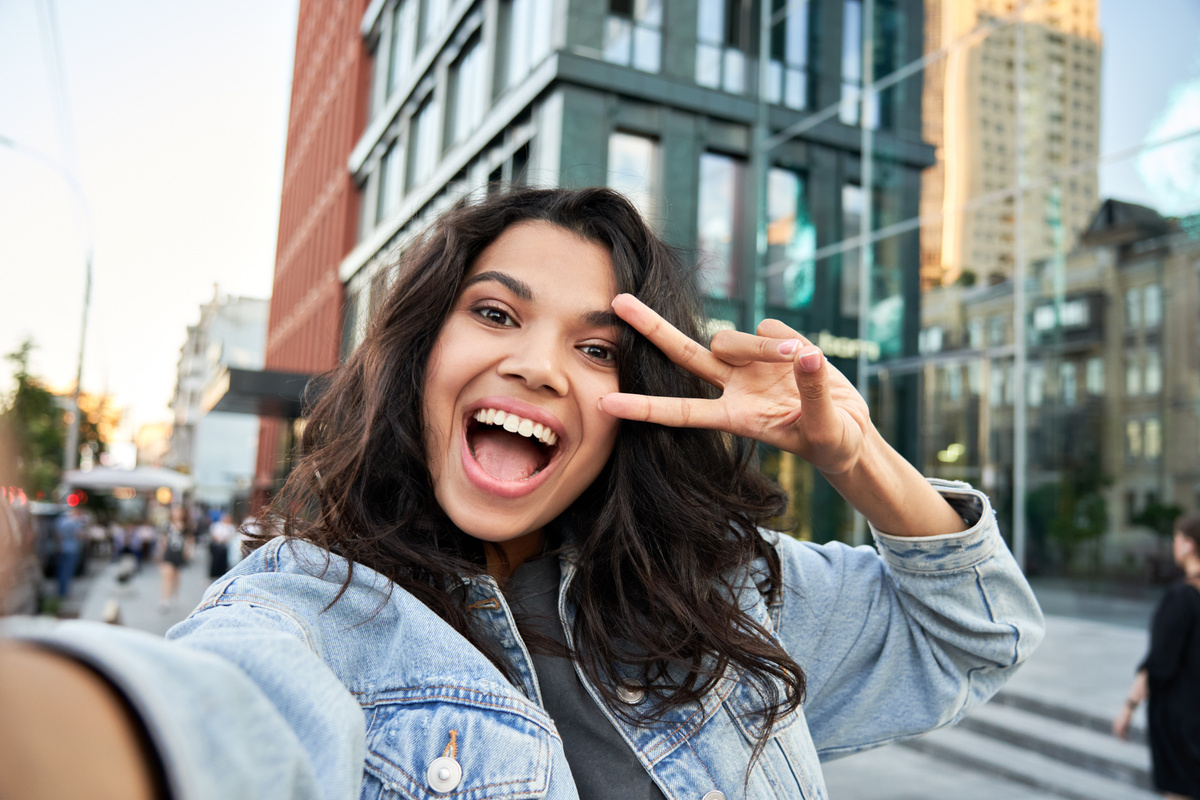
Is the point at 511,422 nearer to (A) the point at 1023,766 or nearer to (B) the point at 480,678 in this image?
(B) the point at 480,678

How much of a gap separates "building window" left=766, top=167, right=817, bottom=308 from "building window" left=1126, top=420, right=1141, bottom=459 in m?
4.92

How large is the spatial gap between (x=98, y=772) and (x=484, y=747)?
76cm

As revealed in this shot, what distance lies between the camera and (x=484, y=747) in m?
1.11

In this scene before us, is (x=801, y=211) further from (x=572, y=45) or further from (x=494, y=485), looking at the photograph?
(x=494, y=485)

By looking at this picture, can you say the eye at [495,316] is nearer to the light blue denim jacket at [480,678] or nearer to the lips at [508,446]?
the lips at [508,446]

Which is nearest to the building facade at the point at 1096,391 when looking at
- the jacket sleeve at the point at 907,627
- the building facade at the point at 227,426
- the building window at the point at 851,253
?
the building window at the point at 851,253

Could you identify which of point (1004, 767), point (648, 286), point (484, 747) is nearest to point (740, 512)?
point (648, 286)

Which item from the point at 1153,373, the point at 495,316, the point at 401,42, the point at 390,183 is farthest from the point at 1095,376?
the point at 401,42

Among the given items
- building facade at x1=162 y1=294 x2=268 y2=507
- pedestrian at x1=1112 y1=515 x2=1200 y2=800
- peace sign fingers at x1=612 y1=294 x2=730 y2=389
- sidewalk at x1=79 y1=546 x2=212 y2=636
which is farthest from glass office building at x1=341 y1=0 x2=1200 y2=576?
building facade at x1=162 y1=294 x2=268 y2=507

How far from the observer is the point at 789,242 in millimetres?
13391

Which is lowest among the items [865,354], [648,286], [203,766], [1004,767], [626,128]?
[1004,767]

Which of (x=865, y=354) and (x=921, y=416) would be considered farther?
(x=865, y=354)

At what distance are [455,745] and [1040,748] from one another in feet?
21.3

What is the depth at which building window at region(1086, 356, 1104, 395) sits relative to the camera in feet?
30.6
